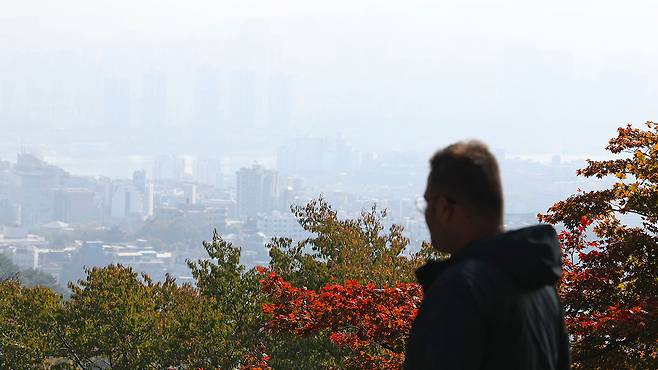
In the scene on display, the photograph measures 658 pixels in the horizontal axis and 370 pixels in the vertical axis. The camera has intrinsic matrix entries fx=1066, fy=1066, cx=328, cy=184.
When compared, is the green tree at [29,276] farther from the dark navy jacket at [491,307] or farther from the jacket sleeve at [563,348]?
the dark navy jacket at [491,307]

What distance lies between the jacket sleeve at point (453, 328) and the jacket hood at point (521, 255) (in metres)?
0.12

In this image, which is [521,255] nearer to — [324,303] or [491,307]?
[491,307]

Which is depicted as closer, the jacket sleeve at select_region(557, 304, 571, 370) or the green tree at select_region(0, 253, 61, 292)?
the jacket sleeve at select_region(557, 304, 571, 370)

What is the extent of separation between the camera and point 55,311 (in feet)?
75.3

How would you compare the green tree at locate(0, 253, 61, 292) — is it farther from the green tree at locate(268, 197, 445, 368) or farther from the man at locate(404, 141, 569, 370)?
the man at locate(404, 141, 569, 370)

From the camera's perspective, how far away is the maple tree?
787cm

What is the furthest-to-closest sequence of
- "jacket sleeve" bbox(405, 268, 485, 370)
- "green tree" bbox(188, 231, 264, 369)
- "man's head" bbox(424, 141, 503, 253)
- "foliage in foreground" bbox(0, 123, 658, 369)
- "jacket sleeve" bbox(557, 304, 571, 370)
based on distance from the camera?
"green tree" bbox(188, 231, 264, 369), "foliage in foreground" bbox(0, 123, 658, 369), "jacket sleeve" bbox(557, 304, 571, 370), "man's head" bbox(424, 141, 503, 253), "jacket sleeve" bbox(405, 268, 485, 370)

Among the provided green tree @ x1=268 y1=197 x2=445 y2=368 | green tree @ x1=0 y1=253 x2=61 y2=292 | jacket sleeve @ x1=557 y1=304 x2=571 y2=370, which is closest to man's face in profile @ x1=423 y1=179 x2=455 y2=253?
jacket sleeve @ x1=557 y1=304 x2=571 y2=370

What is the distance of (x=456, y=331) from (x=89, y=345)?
20.1m

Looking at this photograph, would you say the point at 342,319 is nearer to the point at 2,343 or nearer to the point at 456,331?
the point at 456,331

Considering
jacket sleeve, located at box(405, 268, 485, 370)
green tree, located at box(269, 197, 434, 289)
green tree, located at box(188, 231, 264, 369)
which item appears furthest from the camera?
green tree, located at box(269, 197, 434, 289)

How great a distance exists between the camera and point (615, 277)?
8.47 meters

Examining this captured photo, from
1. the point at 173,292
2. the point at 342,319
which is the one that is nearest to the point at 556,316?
the point at 342,319

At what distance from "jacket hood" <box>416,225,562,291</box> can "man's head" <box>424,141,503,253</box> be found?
0.04m
